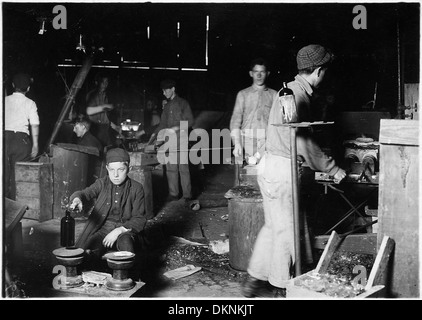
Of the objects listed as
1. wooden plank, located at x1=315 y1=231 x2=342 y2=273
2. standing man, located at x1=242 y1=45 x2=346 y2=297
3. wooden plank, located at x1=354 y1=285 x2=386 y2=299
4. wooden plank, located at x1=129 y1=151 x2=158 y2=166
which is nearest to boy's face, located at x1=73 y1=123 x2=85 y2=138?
wooden plank, located at x1=129 y1=151 x2=158 y2=166

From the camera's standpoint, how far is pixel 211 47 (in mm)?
14094

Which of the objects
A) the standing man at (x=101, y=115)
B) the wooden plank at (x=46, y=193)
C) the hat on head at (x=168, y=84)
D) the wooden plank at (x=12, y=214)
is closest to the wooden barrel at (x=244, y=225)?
the wooden plank at (x=12, y=214)

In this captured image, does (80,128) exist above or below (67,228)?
above

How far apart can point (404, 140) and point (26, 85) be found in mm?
6098

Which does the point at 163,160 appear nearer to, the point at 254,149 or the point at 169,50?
the point at 254,149

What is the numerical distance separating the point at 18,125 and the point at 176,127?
9.15 ft

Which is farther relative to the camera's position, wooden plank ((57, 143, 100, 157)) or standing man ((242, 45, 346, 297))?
wooden plank ((57, 143, 100, 157))

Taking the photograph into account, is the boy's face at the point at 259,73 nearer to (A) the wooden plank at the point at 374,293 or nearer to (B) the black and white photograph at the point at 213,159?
(B) the black and white photograph at the point at 213,159

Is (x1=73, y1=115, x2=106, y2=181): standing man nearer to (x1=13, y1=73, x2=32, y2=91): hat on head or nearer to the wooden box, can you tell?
(x1=13, y1=73, x2=32, y2=91): hat on head

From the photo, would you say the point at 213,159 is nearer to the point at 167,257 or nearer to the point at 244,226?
the point at 167,257

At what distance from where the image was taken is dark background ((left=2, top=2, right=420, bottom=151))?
862cm

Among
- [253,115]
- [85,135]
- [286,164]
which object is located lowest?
[286,164]

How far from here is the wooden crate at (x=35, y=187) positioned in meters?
7.34

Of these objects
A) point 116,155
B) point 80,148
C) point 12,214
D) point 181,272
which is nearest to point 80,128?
point 80,148
